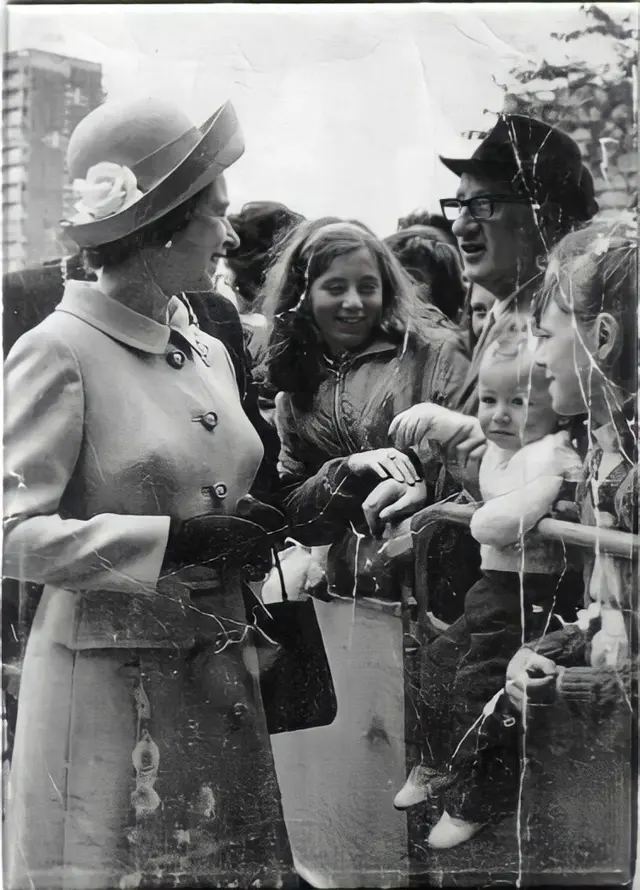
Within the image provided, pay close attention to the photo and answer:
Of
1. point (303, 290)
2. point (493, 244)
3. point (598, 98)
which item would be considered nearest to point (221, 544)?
point (303, 290)

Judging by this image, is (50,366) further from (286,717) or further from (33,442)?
(286,717)

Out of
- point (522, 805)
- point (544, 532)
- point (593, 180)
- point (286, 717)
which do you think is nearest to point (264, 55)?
point (593, 180)

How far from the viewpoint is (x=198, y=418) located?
2266 millimetres

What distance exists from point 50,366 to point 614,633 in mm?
1554

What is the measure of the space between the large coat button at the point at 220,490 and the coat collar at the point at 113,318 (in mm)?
355

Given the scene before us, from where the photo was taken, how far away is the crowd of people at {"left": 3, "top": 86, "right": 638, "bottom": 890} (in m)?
2.24

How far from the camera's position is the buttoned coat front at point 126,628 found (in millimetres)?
2229

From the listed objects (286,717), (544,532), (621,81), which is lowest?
(286,717)

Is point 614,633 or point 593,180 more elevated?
point 593,180

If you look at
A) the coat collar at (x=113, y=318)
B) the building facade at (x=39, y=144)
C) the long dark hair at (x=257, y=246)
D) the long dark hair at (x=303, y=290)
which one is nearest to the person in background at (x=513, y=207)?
the long dark hair at (x=303, y=290)

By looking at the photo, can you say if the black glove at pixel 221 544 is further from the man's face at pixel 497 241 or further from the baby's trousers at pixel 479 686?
the man's face at pixel 497 241

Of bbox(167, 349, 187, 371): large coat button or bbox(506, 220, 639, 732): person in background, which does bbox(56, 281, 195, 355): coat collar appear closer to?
bbox(167, 349, 187, 371): large coat button

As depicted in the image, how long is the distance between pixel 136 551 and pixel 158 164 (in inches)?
36.9

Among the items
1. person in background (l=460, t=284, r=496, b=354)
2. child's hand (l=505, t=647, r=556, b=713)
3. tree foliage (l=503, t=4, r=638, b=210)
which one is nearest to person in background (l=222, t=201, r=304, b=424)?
person in background (l=460, t=284, r=496, b=354)
